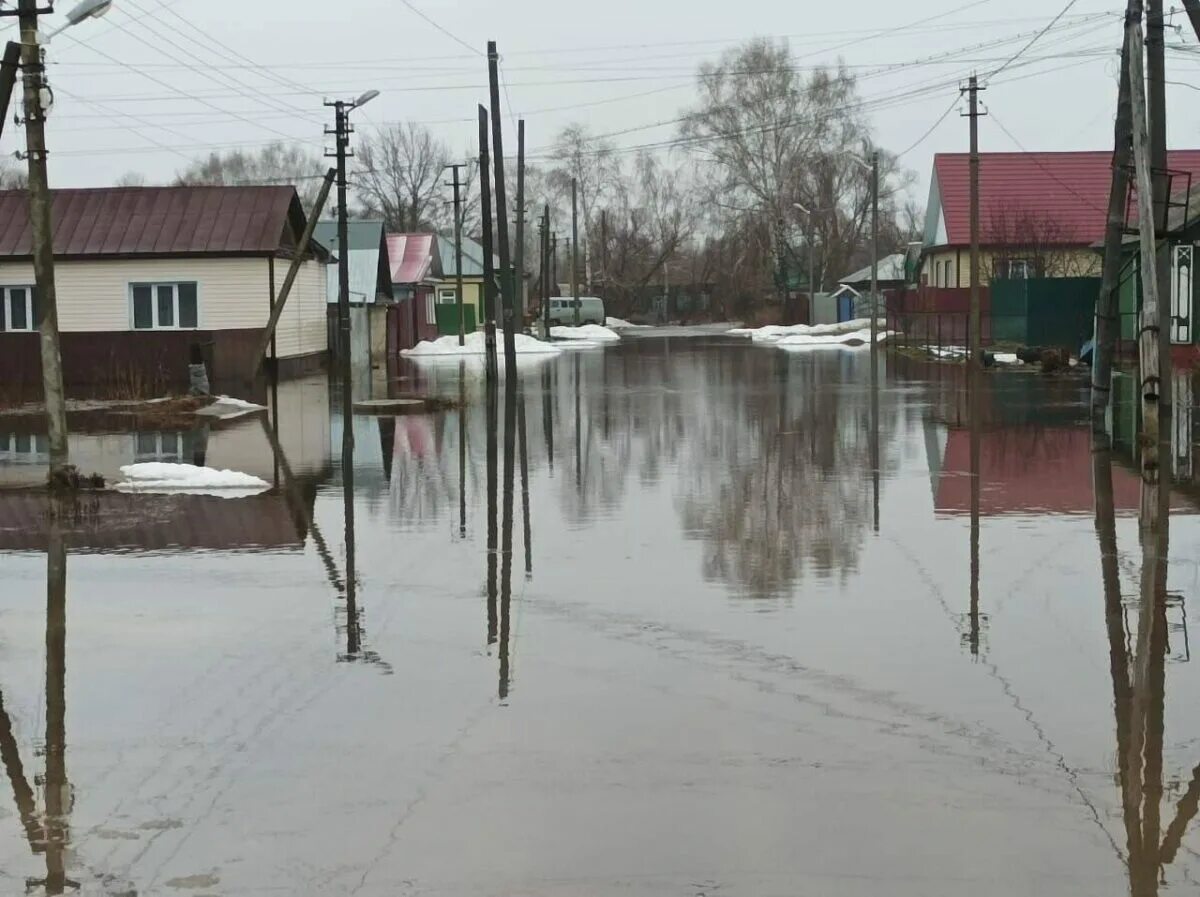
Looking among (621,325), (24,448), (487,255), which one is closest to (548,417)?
(24,448)

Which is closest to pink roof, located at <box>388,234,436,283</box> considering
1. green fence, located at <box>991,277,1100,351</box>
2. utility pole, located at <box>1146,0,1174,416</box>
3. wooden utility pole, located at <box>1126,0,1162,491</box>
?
green fence, located at <box>991,277,1100,351</box>

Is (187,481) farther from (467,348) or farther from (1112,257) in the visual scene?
(467,348)

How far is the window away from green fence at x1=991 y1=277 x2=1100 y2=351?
23.9 metres

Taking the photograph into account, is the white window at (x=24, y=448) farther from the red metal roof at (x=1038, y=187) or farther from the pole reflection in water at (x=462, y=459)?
the red metal roof at (x=1038, y=187)

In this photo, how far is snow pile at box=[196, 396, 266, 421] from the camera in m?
27.8

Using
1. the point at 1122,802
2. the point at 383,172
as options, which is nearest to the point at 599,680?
the point at 1122,802

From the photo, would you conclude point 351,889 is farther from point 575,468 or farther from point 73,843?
point 575,468

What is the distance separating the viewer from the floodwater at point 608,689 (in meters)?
5.85

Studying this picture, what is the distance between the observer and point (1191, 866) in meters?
5.68

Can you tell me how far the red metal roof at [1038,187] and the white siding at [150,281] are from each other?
33.5 metres

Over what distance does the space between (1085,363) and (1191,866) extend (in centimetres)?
3626

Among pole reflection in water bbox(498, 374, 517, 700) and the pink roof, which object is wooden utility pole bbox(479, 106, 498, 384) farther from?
the pink roof

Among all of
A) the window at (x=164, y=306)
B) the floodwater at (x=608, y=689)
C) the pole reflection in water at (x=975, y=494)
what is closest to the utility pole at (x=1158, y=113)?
the pole reflection in water at (x=975, y=494)

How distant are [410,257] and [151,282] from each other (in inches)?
1093
